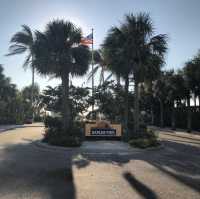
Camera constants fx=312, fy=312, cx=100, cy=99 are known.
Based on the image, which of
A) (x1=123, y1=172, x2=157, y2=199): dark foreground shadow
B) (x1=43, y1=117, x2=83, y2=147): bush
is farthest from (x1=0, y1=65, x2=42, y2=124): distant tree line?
(x1=123, y1=172, x2=157, y2=199): dark foreground shadow

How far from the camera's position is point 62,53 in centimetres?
2077

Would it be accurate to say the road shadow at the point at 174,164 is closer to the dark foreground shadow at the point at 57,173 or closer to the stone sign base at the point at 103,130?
the dark foreground shadow at the point at 57,173

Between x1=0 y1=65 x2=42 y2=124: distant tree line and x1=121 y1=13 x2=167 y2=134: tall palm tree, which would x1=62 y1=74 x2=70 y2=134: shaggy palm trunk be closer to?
x1=121 y1=13 x2=167 y2=134: tall palm tree

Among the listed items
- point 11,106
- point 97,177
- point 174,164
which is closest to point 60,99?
point 174,164

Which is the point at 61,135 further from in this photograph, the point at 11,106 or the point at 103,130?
the point at 11,106

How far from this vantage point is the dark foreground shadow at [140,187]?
7025 millimetres

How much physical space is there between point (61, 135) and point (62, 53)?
556 centimetres

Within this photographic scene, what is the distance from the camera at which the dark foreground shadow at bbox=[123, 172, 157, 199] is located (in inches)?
Answer: 277

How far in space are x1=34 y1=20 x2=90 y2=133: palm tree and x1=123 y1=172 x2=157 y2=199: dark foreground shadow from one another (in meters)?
11.6

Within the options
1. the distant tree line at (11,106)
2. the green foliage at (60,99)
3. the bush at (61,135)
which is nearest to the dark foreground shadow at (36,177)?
the bush at (61,135)

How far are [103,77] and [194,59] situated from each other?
8605 mm

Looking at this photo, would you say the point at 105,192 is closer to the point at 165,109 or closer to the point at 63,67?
the point at 63,67

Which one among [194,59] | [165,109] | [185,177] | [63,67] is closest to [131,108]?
[194,59]

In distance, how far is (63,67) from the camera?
2083 cm
